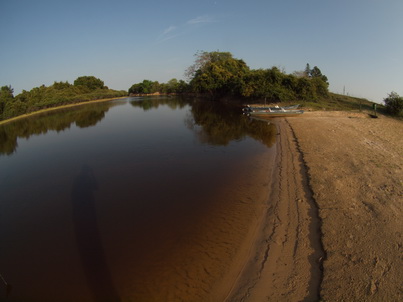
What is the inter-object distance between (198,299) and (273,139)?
47.8ft

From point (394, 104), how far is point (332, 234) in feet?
89.1

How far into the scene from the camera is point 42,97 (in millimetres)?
61656

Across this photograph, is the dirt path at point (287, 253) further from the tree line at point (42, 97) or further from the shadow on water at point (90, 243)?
the tree line at point (42, 97)

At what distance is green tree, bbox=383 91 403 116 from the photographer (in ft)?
78.6

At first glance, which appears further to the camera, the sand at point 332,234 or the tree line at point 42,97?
the tree line at point 42,97

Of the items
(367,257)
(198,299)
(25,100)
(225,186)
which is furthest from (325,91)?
(25,100)

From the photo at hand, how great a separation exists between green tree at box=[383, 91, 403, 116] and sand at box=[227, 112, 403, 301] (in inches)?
714

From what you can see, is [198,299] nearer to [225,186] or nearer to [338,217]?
[338,217]

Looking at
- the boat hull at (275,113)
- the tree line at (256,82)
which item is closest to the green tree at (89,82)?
the tree line at (256,82)

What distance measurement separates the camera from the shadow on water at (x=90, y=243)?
5.07m

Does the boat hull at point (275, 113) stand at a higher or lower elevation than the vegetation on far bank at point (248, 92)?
lower

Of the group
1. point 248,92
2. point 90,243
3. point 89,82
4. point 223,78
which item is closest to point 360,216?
point 90,243

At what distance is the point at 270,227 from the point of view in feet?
21.7

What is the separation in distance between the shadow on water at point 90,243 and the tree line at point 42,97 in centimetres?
4483
